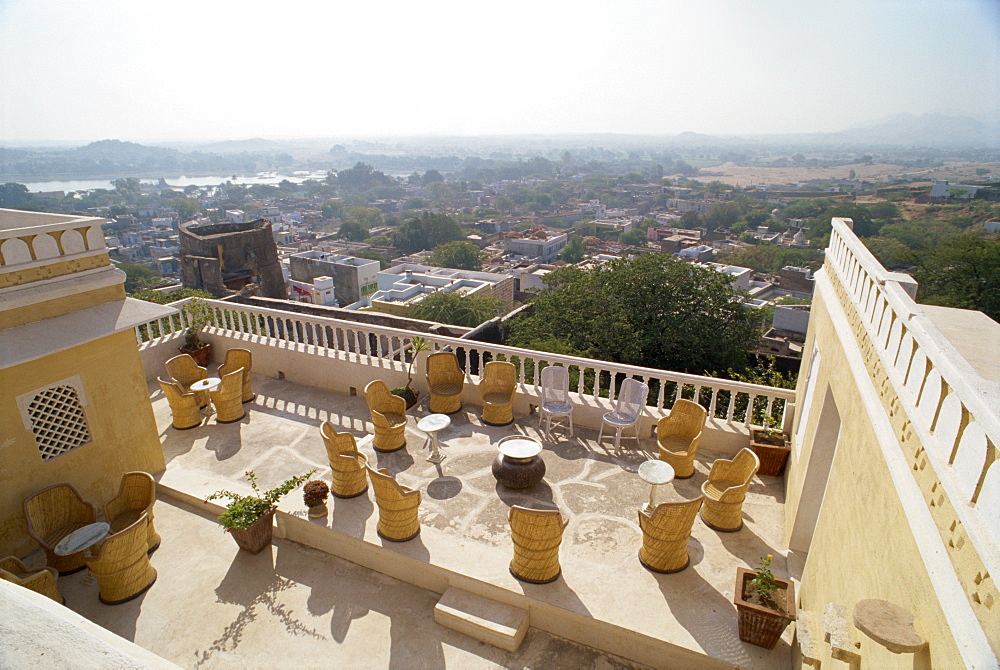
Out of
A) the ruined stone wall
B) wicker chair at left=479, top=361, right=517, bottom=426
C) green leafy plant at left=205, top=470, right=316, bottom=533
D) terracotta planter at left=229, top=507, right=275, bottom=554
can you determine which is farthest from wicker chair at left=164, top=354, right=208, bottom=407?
the ruined stone wall

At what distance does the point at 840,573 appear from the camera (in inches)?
141

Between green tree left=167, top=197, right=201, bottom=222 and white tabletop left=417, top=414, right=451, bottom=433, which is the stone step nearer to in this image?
white tabletop left=417, top=414, right=451, bottom=433

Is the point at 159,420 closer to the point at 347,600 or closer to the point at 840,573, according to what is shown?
the point at 347,600

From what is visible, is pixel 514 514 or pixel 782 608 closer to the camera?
pixel 782 608

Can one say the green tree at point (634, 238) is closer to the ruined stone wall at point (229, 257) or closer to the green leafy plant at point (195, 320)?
the ruined stone wall at point (229, 257)

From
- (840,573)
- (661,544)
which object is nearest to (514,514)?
(661,544)

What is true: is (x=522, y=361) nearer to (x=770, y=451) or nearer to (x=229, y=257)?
(x=770, y=451)

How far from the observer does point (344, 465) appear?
21.3 ft

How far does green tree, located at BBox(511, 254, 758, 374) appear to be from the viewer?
707 inches

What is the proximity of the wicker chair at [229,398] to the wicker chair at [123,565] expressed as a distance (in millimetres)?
3296

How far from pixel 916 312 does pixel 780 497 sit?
4362 mm

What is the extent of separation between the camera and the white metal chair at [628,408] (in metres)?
7.43

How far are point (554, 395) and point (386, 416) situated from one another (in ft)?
8.48

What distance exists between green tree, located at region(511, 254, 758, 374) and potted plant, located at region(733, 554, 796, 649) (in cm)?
1252
